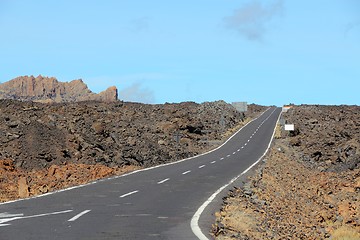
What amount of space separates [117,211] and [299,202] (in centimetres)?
1299

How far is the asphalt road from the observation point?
1097cm

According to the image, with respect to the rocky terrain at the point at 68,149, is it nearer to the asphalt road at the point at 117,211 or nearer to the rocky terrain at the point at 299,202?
the asphalt road at the point at 117,211

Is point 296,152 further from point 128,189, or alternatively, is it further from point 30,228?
point 30,228

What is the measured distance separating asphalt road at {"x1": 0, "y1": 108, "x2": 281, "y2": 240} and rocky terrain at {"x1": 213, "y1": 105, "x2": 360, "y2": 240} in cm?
101

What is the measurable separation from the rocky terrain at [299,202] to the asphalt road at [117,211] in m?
1.01

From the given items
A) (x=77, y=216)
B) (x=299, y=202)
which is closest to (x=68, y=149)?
(x=299, y=202)

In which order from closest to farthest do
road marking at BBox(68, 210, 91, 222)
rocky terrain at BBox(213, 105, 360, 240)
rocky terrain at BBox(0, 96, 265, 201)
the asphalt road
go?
the asphalt road, road marking at BBox(68, 210, 91, 222), rocky terrain at BBox(213, 105, 360, 240), rocky terrain at BBox(0, 96, 265, 201)

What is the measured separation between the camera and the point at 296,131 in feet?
234

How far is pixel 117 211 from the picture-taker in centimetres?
1434

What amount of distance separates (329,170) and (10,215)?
34.9 m

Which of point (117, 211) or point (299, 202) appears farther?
point (299, 202)

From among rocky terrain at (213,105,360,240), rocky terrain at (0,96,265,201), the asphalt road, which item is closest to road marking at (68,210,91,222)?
the asphalt road

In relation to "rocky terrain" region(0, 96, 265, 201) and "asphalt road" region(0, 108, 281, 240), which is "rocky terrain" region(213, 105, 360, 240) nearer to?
"asphalt road" region(0, 108, 281, 240)

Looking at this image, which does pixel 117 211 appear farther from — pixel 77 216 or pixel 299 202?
pixel 299 202
